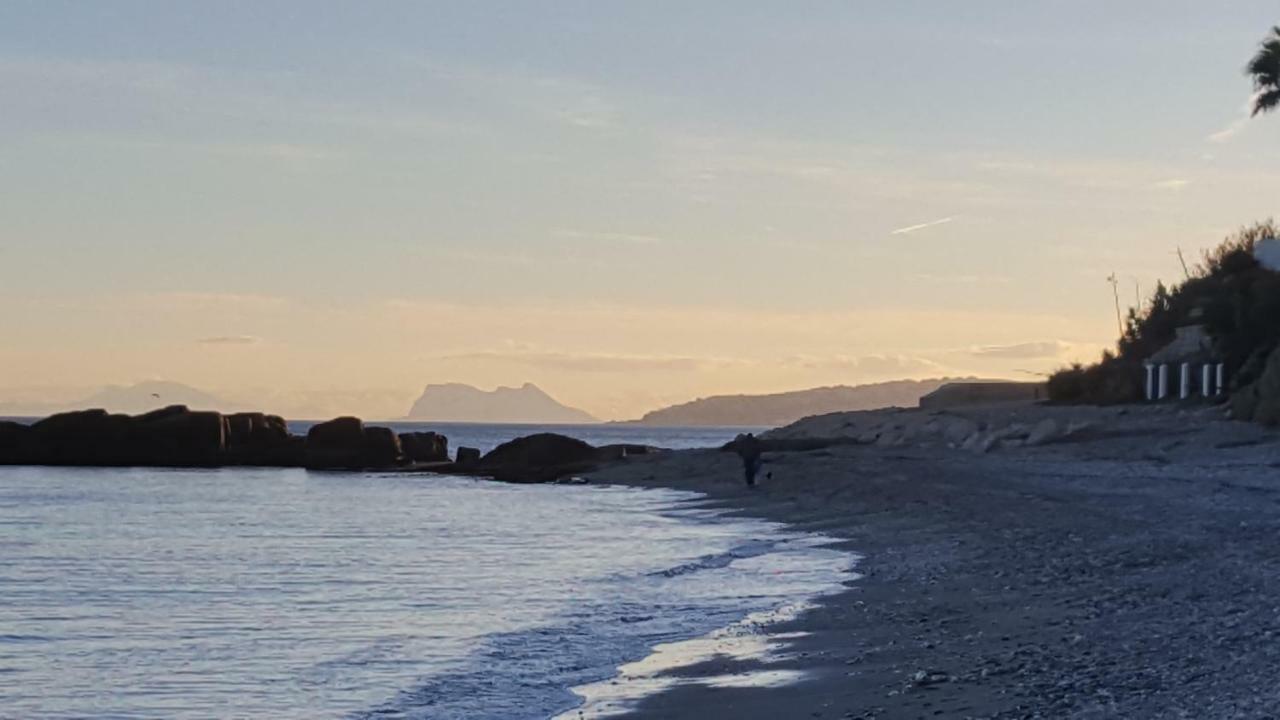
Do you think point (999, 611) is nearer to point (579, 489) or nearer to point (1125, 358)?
point (579, 489)

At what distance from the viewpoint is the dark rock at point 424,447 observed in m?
85.0

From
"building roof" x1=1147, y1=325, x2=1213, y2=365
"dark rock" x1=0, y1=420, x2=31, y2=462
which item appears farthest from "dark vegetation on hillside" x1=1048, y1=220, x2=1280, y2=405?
"dark rock" x1=0, y1=420, x2=31, y2=462

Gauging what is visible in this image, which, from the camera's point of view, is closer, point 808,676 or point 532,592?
point 808,676

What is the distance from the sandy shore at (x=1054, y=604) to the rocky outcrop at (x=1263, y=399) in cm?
284

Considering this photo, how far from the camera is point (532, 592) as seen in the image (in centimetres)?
2341

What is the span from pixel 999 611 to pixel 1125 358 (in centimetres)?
5614

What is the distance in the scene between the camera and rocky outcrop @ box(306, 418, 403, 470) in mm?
81188

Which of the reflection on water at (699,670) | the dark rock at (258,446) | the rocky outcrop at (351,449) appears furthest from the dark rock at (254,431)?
the reflection on water at (699,670)

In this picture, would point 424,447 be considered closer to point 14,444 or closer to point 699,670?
point 14,444

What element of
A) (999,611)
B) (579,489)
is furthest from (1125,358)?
(999,611)

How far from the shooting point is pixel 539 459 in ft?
236

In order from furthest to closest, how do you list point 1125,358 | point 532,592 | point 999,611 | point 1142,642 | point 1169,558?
point 1125,358
point 532,592
point 1169,558
point 999,611
point 1142,642

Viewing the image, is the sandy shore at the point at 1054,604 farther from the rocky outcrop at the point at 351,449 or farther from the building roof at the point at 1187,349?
the rocky outcrop at the point at 351,449

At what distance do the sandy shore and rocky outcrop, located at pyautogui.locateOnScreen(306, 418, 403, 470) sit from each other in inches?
1848
